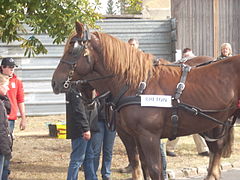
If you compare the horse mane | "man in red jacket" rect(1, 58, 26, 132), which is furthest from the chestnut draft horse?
"man in red jacket" rect(1, 58, 26, 132)

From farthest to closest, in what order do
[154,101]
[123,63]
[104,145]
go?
[104,145] < [123,63] < [154,101]

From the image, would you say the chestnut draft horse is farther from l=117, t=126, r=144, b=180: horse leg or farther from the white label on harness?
l=117, t=126, r=144, b=180: horse leg

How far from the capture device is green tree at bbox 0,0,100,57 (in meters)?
6.75

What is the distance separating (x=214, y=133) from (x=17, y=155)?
14.4 ft

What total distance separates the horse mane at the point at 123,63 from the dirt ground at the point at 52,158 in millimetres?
2615

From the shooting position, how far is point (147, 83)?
4.99 m

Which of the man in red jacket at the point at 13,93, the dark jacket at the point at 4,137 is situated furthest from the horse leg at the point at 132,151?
the man in red jacket at the point at 13,93

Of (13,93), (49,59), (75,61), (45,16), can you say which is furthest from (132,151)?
(49,59)

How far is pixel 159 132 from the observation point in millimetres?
4906

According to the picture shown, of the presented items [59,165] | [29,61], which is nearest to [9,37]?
[59,165]

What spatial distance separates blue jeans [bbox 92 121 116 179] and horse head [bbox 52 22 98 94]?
1.66 m

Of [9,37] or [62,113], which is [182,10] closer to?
[62,113]

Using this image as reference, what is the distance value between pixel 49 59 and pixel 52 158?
18.8 feet

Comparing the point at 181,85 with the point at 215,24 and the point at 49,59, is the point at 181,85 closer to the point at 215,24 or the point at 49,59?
the point at 49,59
